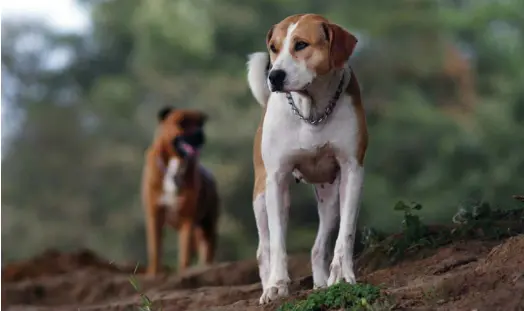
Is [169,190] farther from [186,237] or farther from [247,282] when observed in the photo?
[247,282]

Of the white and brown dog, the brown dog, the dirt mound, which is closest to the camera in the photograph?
the white and brown dog

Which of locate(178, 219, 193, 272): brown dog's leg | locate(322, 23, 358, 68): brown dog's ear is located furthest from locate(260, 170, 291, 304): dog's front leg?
locate(178, 219, 193, 272): brown dog's leg

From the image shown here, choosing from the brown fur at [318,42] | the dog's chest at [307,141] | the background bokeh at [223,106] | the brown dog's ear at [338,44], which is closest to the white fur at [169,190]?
the background bokeh at [223,106]

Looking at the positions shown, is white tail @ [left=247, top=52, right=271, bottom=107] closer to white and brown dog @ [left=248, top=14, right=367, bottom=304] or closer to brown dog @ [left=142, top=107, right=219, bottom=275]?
white and brown dog @ [left=248, top=14, right=367, bottom=304]

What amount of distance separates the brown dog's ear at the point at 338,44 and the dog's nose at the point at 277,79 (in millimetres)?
267

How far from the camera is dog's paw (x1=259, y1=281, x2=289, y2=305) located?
4527 mm

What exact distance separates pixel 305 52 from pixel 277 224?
867mm

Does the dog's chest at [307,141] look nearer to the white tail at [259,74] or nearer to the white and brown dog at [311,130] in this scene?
the white and brown dog at [311,130]

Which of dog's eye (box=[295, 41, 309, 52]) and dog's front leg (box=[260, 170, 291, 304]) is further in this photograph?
dog's front leg (box=[260, 170, 291, 304])

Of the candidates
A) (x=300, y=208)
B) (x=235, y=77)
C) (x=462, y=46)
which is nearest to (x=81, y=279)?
(x=300, y=208)

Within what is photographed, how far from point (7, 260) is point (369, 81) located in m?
4.38

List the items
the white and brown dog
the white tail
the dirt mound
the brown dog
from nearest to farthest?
the white and brown dog, the white tail, the brown dog, the dirt mound

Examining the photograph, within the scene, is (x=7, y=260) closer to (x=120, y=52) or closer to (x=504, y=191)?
(x=120, y=52)

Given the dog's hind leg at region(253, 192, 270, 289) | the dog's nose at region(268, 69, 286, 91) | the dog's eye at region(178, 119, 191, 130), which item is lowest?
the dog's hind leg at region(253, 192, 270, 289)
